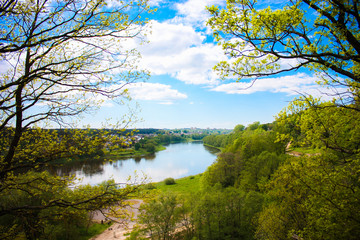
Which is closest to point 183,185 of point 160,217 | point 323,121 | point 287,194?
point 160,217

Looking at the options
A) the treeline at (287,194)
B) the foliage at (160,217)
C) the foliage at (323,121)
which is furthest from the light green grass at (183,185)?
the foliage at (323,121)

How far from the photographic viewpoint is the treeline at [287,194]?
20.9 ft

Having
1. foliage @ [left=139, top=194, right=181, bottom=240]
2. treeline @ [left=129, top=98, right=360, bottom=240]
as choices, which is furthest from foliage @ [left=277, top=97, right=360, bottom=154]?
foliage @ [left=139, top=194, right=181, bottom=240]

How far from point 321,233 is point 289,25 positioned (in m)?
7.68

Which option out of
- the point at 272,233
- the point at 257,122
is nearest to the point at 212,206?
the point at 272,233

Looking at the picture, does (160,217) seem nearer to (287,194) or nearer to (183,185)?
(287,194)

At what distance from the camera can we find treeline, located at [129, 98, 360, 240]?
20.9 feet

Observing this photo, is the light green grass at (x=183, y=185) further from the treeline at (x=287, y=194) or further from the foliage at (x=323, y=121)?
the foliage at (x=323, y=121)

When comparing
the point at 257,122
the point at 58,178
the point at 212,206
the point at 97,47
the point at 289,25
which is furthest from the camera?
the point at 257,122

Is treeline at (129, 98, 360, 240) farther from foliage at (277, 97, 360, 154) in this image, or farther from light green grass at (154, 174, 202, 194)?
light green grass at (154, 174, 202, 194)

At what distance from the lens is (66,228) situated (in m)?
19.7

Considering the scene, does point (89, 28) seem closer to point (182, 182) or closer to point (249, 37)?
point (249, 37)

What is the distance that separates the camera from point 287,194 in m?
12.3

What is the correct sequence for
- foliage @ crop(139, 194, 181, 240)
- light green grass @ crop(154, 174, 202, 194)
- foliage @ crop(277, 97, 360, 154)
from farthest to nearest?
light green grass @ crop(154, 174, 202, 194), foliage @ crop(139, 194, 181, 240), foliage @ crop(277, 97, 360, 154)
